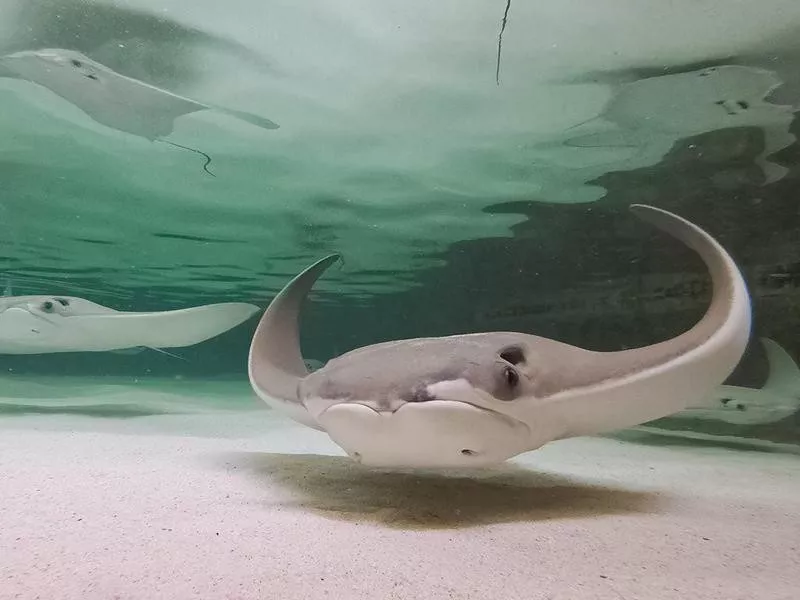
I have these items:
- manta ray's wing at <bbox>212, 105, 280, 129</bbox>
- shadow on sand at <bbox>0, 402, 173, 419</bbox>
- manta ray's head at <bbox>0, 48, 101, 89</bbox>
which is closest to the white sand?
shadow on sand at <bbox>0, 402, 173, 419</bbox>

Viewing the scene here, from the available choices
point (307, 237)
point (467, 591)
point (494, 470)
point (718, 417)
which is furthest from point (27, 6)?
point (718, 417)

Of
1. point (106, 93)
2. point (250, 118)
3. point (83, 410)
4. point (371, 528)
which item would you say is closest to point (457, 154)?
point (250, 118)

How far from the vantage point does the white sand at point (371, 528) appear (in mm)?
1536

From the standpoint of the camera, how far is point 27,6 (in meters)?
4.75

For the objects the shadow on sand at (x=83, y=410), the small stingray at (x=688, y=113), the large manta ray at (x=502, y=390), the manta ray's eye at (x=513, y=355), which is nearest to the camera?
the large manta ray at (x=502, y=390)

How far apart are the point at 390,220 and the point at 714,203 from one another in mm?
5203

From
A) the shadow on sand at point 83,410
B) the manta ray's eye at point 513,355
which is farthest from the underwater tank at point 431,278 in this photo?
the shadow on sand at point 83,410

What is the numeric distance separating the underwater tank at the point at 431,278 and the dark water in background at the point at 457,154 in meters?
0.04

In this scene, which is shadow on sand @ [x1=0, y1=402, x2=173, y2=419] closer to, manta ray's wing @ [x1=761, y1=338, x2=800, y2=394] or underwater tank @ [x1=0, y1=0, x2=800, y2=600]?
underwater tank @ [x1=0, y1=0, x2=800, y2=600]

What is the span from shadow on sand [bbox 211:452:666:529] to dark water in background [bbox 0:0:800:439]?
12.2ft

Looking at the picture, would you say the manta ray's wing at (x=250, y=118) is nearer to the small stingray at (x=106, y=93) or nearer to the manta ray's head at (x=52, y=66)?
the small stingray at (x=106, y=93)

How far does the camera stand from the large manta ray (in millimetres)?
2023

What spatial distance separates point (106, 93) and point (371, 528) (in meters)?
5.90

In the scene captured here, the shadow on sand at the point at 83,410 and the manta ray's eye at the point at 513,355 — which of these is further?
the shadow on sand at the point at 83,410
